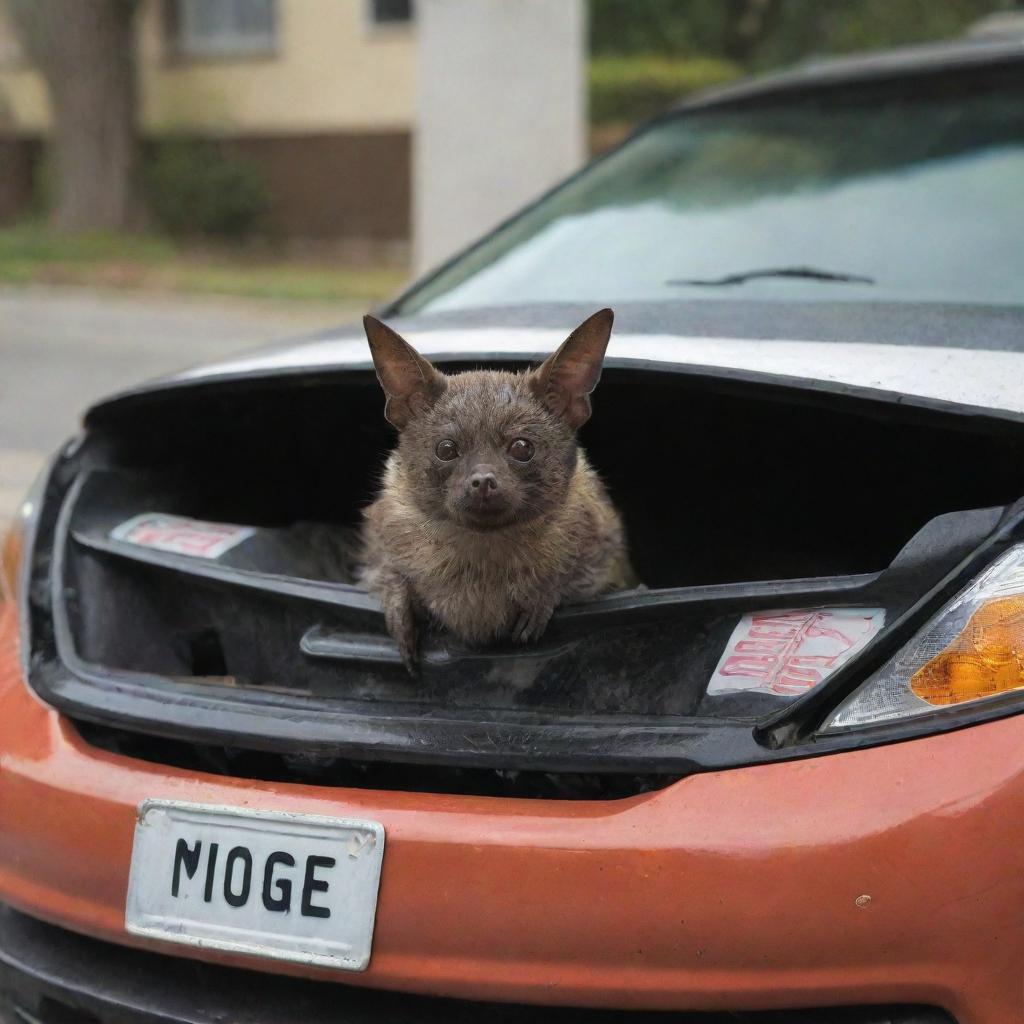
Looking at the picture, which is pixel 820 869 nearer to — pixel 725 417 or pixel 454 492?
pixel 454 492

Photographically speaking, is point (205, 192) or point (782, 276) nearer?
point (782, 276)

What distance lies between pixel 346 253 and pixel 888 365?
19093mm

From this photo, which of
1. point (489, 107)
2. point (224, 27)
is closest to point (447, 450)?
point (489, 107)

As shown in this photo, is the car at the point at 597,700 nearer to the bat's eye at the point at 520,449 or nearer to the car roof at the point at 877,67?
the bat's eye at the point at 520,449

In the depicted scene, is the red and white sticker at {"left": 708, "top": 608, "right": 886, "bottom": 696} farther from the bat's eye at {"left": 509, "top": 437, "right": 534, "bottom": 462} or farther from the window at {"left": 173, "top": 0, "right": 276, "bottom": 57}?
the window at {"left": 173, "top": 0, "right": 276, "bottom": 57}

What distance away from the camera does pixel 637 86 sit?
68.9 ft

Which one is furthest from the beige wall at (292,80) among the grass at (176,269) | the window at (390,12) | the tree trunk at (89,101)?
the grass at (176,269)

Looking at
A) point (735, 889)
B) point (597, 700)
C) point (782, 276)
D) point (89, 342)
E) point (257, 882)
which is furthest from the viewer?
point (89, 342)

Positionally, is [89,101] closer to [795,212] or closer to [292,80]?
[292,80]

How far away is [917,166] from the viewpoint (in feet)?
11.5

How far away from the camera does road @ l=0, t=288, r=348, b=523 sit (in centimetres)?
831

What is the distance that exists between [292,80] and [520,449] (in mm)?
19802

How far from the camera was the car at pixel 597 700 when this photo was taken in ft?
5.79

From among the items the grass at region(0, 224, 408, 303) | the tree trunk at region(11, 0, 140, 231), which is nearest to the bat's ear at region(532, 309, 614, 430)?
the grass at region(0, 224, 408, 303)
